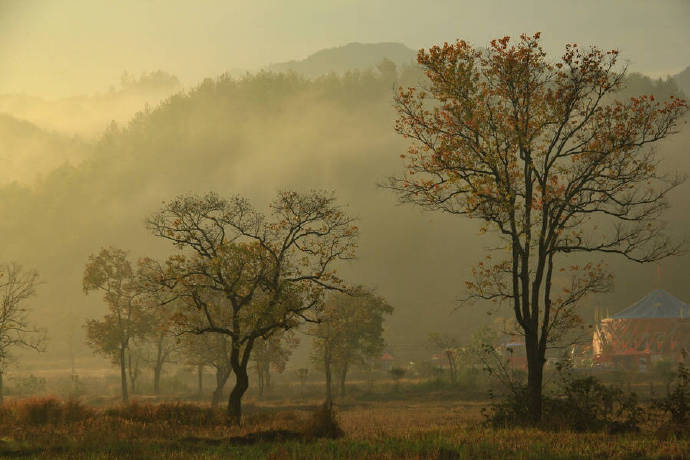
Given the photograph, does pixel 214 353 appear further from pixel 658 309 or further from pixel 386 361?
pixel 386 361

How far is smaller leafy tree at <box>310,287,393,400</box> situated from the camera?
64.8 meters

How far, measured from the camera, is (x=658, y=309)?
315 ft

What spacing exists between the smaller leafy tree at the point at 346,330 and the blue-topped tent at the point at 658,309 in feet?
148

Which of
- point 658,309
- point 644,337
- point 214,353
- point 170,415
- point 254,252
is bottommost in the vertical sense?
point 644,337

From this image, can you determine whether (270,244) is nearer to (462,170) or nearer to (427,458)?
(462,170)

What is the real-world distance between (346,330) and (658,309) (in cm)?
5567

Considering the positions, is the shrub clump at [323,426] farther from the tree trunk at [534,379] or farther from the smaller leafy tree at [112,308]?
the smaller leafy tree at [112,308]

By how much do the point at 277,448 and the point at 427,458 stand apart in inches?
159

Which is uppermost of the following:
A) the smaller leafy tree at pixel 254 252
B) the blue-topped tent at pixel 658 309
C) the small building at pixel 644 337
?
the smaller leafy tree at pixel 254 252

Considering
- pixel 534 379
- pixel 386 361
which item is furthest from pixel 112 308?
pixel 386 361

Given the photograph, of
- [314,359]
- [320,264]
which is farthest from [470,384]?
[320,264]

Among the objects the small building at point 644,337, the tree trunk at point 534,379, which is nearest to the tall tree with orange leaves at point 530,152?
the tree trunk at point 534,379

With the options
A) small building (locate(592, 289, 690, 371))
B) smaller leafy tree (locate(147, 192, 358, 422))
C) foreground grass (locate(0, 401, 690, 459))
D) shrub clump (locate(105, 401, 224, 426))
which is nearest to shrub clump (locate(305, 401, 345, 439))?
foreground grass (locate(0, 401, 690, 459))

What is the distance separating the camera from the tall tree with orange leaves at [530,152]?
21.0 m
